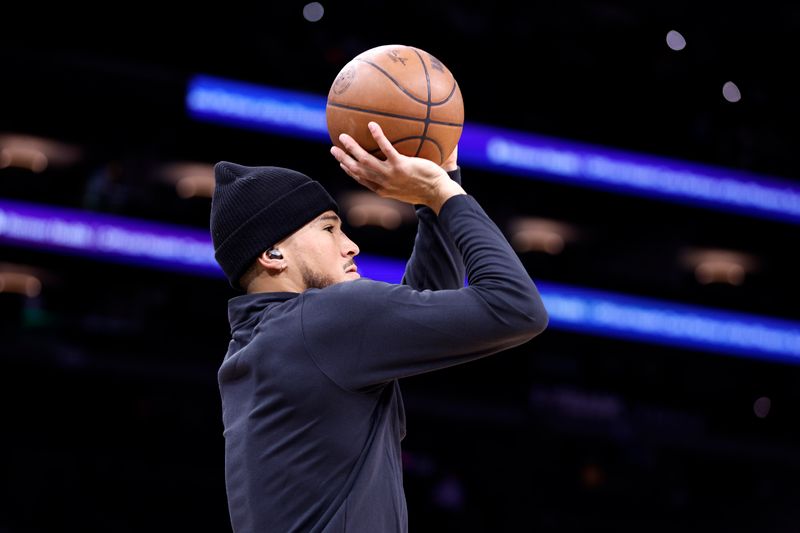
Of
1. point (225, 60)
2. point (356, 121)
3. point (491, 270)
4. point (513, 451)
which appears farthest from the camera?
point (225, 60)

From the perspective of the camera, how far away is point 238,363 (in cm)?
264

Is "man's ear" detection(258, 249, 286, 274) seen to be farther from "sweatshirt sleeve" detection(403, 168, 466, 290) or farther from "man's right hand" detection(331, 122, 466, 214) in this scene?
"sweatshirt sleeve" detection(403, 168, 466, 290)

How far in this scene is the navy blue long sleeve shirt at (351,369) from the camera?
2.42 m

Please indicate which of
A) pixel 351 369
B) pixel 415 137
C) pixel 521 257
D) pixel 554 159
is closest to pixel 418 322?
pixel 351 369

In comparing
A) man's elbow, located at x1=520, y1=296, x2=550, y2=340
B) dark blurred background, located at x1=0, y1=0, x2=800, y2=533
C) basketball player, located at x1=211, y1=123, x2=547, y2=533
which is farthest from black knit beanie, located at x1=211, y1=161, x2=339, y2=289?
dark blurred background, located at x1=0, y1=0, x2=800, y2=533

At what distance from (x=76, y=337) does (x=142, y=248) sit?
158 centimetres

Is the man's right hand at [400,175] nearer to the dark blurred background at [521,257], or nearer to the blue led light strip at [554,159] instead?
the dark blurred background at [521,257]

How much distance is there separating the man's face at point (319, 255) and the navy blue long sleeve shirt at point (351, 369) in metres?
0.11

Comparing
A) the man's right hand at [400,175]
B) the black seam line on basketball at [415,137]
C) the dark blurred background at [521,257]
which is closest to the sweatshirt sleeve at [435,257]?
the black seam line on basketball at [415,137]

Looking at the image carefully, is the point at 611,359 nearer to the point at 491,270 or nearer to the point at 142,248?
→ the point at 142,248

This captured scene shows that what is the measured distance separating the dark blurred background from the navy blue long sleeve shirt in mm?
7859

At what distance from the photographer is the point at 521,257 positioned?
1484 centimetres

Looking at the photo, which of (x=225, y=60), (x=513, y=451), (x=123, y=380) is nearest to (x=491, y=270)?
(x=123, y=380)

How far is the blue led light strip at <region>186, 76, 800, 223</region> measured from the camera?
14094mm
